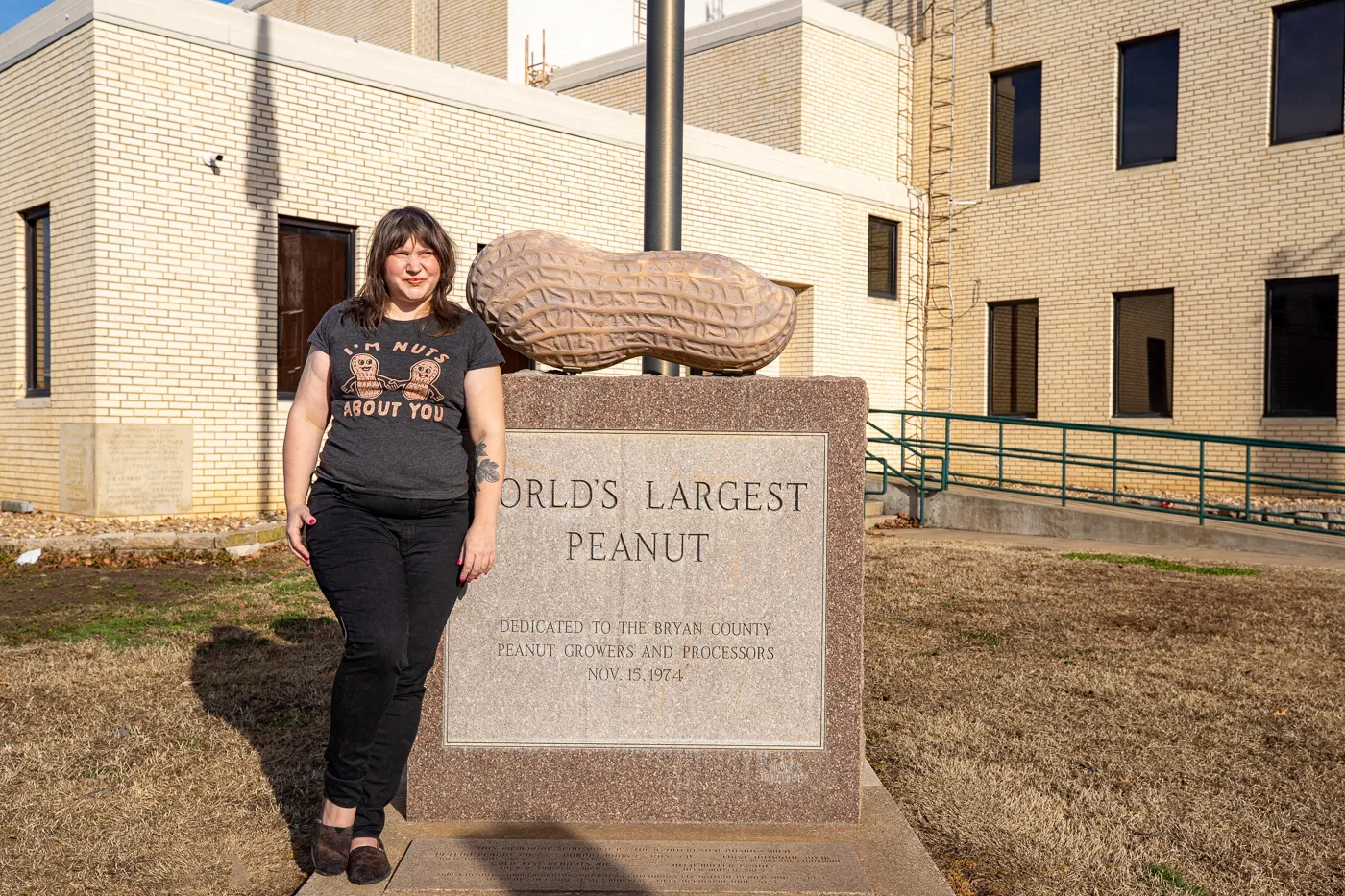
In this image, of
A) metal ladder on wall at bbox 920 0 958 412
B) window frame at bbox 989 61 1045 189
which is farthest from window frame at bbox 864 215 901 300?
window frame at bbox 989 61 1045 189

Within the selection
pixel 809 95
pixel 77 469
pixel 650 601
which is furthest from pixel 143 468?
pixel 809 95

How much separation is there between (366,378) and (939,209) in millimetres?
17559

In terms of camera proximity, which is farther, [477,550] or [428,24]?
[428,24]

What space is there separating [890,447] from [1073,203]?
483 cm

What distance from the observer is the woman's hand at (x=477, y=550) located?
3254 mm

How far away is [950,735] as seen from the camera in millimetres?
4719

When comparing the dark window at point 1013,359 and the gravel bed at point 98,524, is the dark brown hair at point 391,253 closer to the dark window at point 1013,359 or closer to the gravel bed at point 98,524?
the gravel bed at point 98,524

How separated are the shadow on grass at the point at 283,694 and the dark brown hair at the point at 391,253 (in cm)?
167

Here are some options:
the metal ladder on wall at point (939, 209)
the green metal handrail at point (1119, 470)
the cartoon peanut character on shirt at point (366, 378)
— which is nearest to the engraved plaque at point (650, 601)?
A: the cartoon peanut character on shirt at point (366, 378)

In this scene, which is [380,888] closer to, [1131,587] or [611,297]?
[611,297]

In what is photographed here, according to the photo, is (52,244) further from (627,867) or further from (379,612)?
(627,867)

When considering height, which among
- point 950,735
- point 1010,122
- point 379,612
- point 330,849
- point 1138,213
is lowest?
point 950,735

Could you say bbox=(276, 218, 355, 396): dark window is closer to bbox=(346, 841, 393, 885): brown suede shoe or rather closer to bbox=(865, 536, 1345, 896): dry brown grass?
bbox=(865, 536, 1345, 896): dry brown grass

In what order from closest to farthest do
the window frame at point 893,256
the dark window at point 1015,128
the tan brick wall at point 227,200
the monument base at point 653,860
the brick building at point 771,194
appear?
the monument base at point 653,860 < the tan brick wall at point 227,200 < the brick building at point 771,194 < the dark window at point 1015,128 < the window frame at point 893,256
